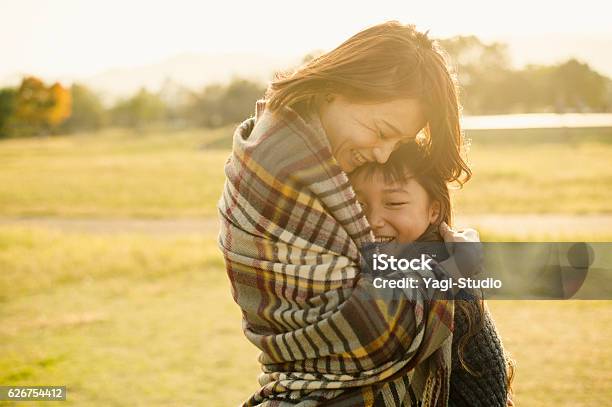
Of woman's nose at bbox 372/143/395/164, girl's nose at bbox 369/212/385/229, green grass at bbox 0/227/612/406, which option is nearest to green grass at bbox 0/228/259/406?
green grass at bbox 0/227/612/406

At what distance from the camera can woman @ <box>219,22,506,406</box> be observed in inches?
78.0

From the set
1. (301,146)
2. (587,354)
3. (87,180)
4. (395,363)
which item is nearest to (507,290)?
(395,363)

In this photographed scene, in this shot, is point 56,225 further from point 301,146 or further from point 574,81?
point 301,146

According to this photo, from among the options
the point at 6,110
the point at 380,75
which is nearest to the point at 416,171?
the point at 380,75

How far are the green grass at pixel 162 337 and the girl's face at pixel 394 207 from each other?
223 centimetres

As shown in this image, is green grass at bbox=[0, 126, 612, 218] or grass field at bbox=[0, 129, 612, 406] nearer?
grass field at bbox=[0, 129, 612, 406]

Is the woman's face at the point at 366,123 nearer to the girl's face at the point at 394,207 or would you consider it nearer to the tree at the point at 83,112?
the girl's face at the point at 394,207

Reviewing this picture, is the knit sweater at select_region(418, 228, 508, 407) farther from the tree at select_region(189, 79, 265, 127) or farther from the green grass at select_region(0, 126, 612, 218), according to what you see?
the tree at select_region(189, 79, 265, 127)

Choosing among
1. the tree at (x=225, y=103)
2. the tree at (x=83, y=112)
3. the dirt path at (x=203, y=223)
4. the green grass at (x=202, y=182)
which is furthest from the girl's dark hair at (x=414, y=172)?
the tree at (x=83, y=112)

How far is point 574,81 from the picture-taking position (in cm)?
1417

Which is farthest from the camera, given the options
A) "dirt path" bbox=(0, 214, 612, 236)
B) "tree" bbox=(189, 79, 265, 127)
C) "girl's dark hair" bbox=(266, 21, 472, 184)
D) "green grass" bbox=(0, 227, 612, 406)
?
"tree" bbox=(189, 79, 265, 127)

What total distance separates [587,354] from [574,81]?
35.5 ft

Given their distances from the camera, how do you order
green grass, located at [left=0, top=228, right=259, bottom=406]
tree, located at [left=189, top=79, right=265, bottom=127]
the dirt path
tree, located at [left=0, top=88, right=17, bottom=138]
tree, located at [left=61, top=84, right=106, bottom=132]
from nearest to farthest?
green grass, located at [left=0, top=228, right=259, bottom=406] → the dirt path → tree, located at [left=189, top=79, right=265, bottom=127] → tree, located at [left=0, top=88, right=17, bottom=138] → tree, located at [left=61, top=84, right=106, bottom=132]

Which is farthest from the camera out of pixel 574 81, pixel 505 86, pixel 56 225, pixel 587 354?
pixel 505 86
